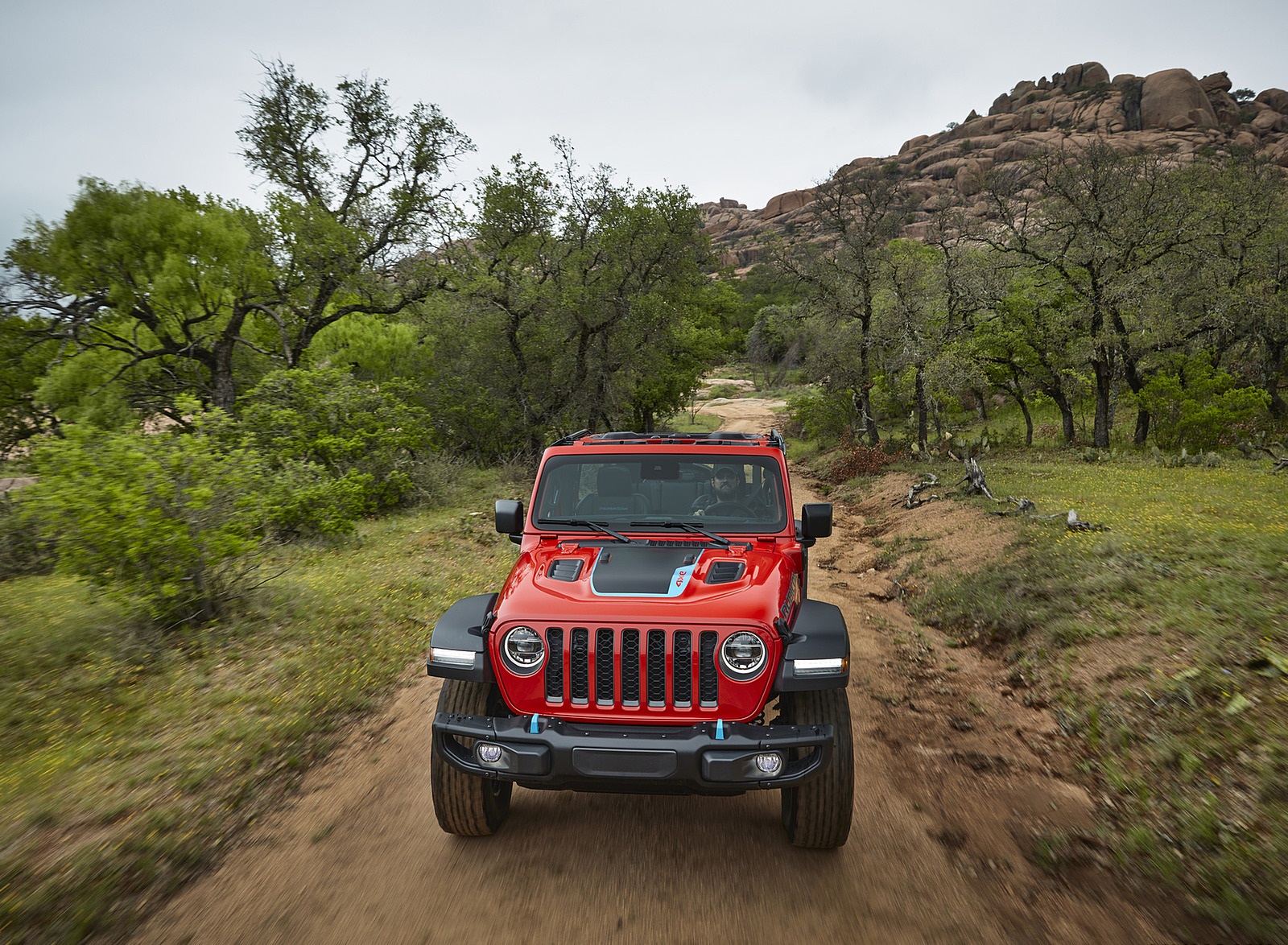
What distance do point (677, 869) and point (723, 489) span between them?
230 cm

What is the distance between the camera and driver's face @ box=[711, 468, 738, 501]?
4520 millimetres

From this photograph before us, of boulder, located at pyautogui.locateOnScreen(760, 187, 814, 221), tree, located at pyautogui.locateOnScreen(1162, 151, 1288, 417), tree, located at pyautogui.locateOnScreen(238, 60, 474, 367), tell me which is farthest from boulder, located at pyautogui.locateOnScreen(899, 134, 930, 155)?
tree, located at pyautogui.locateOnScreen(238, 60, 474, 367)

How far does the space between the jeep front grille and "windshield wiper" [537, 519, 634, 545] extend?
1.00 meters

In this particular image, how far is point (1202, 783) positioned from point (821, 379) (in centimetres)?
2268

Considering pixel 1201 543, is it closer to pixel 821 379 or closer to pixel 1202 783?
pixel 1202 783

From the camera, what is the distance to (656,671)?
10.3 feet

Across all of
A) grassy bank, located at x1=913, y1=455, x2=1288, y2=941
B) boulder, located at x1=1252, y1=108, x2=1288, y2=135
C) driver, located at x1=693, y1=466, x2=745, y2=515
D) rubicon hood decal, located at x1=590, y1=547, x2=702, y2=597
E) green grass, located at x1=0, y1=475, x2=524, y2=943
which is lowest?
grassy bank, located at x1=913, y1=455, x2=1288, y2=941

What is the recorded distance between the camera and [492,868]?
3.28 metres

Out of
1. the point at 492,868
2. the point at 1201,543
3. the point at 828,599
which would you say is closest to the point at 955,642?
the point at 828,599

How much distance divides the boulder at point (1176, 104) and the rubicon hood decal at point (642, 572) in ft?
333

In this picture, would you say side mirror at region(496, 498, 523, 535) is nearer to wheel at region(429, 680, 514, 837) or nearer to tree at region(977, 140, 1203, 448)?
wheel at region(429, 680, 514, 837)

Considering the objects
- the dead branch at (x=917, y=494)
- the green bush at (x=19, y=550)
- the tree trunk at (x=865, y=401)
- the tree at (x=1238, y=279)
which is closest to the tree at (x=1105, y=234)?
the tree at (x=1238, y=279)

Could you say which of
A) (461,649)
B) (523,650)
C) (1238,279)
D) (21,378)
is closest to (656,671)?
(523,650)

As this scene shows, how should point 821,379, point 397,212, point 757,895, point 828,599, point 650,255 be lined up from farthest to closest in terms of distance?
1. point 821,379
2. point 650,255
3. point 397,212
4. point 828,599
5. point 757,895
